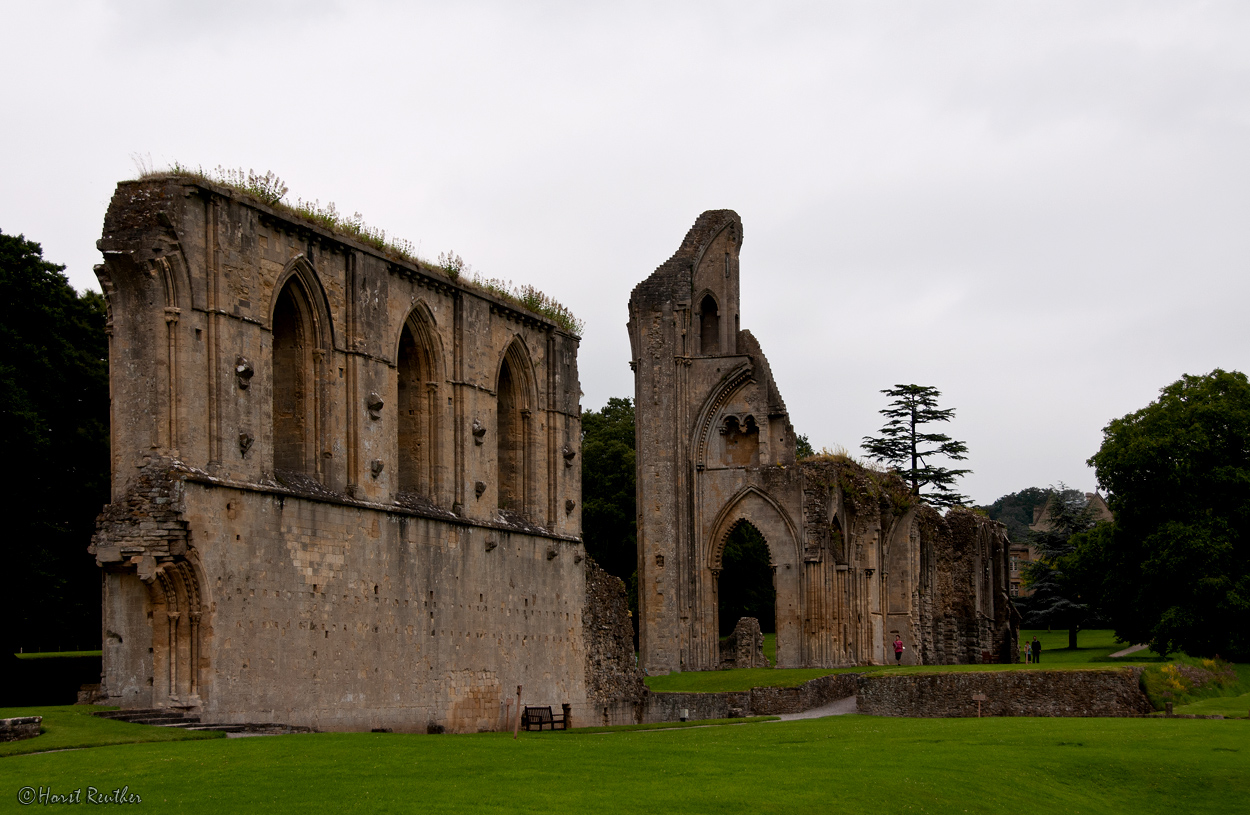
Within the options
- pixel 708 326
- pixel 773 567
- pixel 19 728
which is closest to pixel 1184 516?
pixel 773 567

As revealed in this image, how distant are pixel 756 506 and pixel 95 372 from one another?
20305mm

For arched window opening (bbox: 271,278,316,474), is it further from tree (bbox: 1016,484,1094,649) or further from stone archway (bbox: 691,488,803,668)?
tree (bbox: 1016,484,1094,649)

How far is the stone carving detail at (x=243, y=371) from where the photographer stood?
2402 centimetres

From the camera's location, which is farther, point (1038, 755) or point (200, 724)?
point (200, 724)

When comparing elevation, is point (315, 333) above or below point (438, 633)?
above

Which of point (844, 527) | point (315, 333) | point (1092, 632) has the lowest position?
point (1092, 632)

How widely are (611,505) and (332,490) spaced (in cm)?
3434

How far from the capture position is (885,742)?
22375mm

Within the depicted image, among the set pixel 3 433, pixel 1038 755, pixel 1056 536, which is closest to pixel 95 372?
pixel 3 433

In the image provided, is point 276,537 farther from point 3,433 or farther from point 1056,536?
point 1056,536

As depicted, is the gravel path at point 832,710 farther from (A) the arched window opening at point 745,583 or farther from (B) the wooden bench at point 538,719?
(A) the arched window opening at point 745,583

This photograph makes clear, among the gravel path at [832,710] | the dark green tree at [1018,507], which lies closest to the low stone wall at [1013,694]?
the gravel path at [832,710]

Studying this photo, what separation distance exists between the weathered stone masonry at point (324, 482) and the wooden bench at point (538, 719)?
56 centimetres

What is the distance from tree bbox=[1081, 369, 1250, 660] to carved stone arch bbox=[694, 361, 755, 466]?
10.9m
